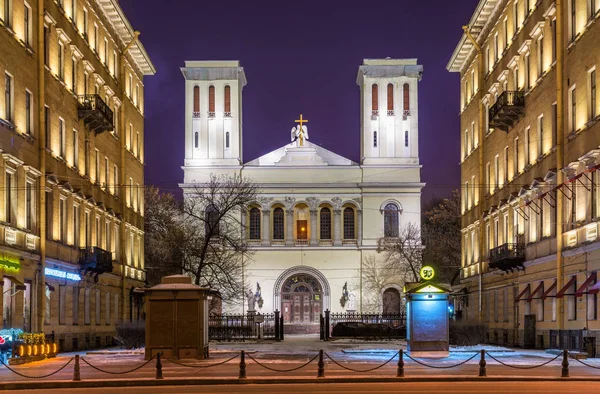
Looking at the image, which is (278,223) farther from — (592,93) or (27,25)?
(592,93)

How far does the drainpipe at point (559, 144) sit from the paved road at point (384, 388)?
16831 millimetres

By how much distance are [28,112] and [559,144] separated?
21.8 metres

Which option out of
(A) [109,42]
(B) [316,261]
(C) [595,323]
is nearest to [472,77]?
(A) [109,42]

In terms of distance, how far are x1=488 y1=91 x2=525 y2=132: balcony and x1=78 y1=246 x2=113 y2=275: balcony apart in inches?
844

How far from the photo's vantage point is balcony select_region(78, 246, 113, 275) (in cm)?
5004

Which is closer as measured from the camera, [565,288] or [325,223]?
[565,288]

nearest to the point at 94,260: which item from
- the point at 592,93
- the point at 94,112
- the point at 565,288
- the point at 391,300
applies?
the point at 94,112

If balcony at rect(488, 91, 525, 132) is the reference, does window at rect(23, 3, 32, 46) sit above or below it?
above

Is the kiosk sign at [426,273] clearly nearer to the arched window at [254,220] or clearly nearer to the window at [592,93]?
the window at [592,93]

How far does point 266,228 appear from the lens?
97125mm

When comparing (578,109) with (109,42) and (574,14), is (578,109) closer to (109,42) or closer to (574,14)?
(574,14)

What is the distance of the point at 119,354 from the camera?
43156 mm

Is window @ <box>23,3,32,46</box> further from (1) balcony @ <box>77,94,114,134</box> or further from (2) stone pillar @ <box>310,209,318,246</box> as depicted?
(2) stone pillar @ <box>310,209,318,246</box>

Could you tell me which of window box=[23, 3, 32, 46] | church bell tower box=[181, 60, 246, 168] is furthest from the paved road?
church bell tower box=[181, 60, 246, 168]
